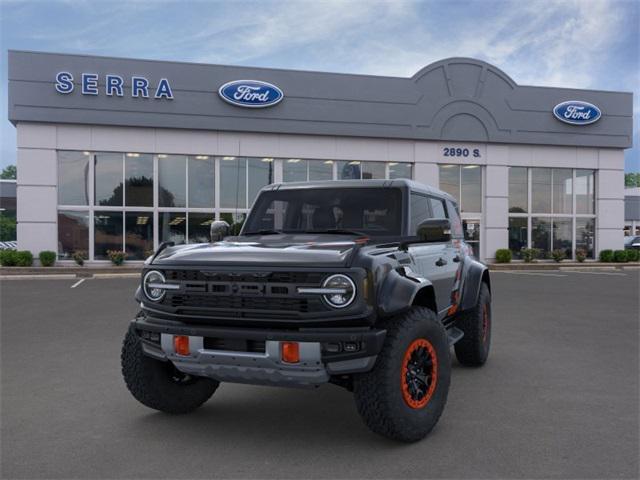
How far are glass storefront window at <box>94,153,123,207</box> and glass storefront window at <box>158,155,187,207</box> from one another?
5.39 ft

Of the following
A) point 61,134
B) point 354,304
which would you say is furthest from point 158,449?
point 61,134

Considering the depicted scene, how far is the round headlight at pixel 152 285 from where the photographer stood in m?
4.07

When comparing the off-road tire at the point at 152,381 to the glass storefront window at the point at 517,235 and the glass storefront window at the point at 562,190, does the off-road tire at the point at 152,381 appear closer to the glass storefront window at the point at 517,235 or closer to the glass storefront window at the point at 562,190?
the glass storefront window at the point at 517,235

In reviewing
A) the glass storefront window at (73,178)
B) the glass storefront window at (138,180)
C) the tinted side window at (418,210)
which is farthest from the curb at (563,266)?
the tinted side window at (418,210)

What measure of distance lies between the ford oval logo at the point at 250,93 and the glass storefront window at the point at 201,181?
269cm

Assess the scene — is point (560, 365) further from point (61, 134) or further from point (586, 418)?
point (61, 134)

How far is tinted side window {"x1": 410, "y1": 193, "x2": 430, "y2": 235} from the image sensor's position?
16.6ft

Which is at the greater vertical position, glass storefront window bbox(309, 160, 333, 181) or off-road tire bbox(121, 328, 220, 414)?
glass storefront window bbox(309, 160, 333, 181)

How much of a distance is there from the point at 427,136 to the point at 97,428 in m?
23.5

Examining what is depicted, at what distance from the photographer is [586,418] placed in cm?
457

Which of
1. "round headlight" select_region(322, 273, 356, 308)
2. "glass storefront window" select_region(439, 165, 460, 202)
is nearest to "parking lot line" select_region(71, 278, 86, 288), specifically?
"round headlight" select_region(322, 273, 356, 308)

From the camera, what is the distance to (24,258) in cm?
2170

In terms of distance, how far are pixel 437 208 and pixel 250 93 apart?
64.6ft

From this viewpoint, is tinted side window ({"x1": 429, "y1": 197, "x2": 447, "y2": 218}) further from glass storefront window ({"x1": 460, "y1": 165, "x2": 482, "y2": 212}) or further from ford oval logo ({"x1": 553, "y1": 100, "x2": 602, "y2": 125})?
ford oval logo ({"x1": 553, "y1": 100, "x2": 602, "y2": 125})
